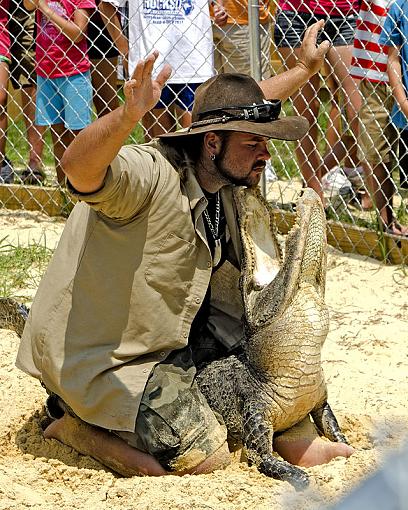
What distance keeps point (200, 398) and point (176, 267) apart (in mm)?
453

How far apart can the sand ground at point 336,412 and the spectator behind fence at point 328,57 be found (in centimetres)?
67

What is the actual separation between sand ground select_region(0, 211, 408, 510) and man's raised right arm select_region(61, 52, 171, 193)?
0.97 metres

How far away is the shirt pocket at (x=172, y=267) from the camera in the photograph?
292 centimetres

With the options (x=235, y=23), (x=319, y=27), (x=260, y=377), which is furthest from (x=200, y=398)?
(x=235, y=23)

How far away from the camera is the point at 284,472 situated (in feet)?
9.13

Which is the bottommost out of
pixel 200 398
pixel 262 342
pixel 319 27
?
pixel 200 398

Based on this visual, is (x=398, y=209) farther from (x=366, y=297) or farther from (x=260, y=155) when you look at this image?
(x=260, y=155)

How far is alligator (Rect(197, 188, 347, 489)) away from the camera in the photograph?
9.60ft

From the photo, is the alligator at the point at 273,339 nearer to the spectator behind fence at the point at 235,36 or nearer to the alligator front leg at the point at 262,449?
the alligator front leg at the point at 262,449

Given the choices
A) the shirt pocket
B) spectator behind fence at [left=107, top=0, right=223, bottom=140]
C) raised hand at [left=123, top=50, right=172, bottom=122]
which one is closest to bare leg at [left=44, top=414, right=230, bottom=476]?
the shirt pocket

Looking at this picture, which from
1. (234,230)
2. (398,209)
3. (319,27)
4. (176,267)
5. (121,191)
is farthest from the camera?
→ (398,209)

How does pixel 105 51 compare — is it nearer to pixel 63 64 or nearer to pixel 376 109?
pixel 63 64

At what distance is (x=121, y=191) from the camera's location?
2.65 metres

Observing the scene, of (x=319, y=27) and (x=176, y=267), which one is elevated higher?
(x=319, y=27)
